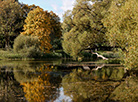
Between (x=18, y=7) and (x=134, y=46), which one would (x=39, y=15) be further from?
(x=134, y=46)

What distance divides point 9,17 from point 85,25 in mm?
32474

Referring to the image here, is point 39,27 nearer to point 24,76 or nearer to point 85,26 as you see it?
point 85,26

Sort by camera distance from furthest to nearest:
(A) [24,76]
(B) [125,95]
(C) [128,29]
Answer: (A) [24,76]
(C) [128,29]
(B) [125,95]

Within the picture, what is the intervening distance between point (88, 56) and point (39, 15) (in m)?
18.7

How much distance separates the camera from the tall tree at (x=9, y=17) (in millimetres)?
58375

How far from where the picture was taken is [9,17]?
60.3 meters

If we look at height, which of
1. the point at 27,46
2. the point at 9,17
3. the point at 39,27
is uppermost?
the point at 9,17

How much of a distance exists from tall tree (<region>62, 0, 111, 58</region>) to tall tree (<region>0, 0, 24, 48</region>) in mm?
26441

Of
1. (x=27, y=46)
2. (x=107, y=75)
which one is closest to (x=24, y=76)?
(x=107, y=75)

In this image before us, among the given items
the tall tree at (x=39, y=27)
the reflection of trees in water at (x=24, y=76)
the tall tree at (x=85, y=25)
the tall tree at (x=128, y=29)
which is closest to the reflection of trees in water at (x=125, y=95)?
the tall tree at (x=128, y=29)

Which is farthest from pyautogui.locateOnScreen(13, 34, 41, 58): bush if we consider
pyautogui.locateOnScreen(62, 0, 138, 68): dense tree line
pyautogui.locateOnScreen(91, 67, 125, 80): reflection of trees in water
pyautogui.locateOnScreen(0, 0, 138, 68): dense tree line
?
pyautogui.locateOnScreen(91, 67, 125, 80): reflection of trees in water

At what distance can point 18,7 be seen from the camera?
2349 inches

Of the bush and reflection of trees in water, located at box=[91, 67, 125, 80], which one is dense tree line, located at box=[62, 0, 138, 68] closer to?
reflection of trees in water, located at box=[91, 67, 125, 80]

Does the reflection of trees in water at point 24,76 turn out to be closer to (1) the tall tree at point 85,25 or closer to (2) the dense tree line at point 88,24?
(2) the dense tree line at point 88,24
